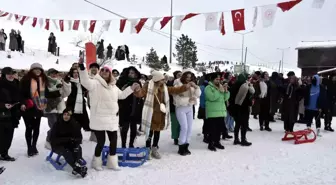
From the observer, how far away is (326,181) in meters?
4.37

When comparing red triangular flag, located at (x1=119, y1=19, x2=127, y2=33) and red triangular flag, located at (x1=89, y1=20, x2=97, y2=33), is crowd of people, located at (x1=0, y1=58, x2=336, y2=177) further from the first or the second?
red triangular flag, located at (x1=89, y1=20, x2=97, y2=33)

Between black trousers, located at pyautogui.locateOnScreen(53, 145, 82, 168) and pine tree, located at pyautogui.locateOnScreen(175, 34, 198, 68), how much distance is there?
5214cm

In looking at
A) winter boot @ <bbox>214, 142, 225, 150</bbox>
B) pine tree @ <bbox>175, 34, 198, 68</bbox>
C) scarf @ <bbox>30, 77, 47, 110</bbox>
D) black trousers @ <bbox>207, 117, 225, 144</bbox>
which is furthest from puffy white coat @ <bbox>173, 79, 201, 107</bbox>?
pine tree @ <bbox>175, 34, 198, 68</bbox>

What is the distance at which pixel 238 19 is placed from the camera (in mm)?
9250

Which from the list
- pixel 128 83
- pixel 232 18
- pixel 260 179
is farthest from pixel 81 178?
pixel 232 18

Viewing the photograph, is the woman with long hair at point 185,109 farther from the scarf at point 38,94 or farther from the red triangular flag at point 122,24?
the red triangular flag at point 122,24

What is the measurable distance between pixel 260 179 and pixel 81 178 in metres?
2.68

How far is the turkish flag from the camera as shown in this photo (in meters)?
9.16

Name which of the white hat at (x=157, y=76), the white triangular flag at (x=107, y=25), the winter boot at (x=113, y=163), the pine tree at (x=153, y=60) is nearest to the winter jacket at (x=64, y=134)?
the winter boot at (x=113, y=163)

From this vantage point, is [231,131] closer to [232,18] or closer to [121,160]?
[232,18]

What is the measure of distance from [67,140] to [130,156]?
4.04 feet

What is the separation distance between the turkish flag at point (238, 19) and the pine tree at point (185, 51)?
46862mm

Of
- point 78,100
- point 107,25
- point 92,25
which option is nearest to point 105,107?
point 78,100

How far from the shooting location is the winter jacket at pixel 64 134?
458 cm
